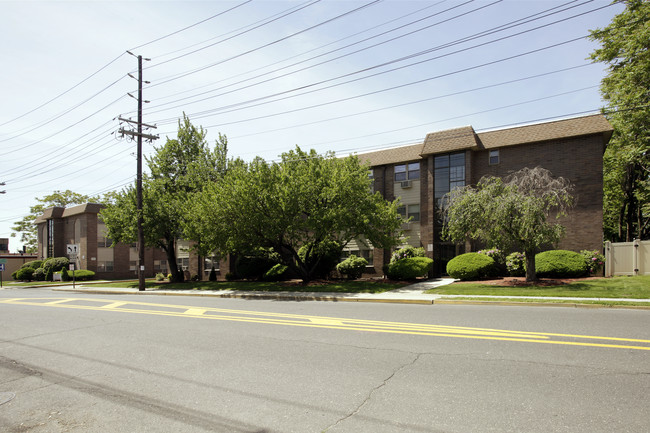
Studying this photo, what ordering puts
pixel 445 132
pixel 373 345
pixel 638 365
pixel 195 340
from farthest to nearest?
pixel 445 132, pixel 195 340, pixel 373 345, pixel 638 365

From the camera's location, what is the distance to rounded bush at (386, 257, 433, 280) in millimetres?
22328

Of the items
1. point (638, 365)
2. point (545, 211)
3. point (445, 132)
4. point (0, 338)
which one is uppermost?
point (445, 132)

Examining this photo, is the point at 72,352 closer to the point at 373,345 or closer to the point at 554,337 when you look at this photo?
the point at 373,345

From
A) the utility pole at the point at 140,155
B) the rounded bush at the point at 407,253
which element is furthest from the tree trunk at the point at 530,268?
the utility pole at the point at 140,155

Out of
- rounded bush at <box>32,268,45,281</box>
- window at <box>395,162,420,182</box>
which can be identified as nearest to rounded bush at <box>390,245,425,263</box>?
window at <box>395,162,420,182</box>

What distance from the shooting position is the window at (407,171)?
1109 inches

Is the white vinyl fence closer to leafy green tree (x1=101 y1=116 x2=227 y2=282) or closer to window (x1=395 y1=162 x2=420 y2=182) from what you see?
window (x1=395 y1=162 x2=420 y2=182)

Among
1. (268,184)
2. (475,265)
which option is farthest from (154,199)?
(475,265)

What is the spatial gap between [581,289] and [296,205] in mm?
12958

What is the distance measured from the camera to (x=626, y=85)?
19594 millimetres

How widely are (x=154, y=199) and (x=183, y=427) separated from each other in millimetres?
26563

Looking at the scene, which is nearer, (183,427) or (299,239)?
(183,427)

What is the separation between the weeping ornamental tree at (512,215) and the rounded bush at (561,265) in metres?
1.95

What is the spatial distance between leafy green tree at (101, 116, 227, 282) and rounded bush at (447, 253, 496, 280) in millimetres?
16392
